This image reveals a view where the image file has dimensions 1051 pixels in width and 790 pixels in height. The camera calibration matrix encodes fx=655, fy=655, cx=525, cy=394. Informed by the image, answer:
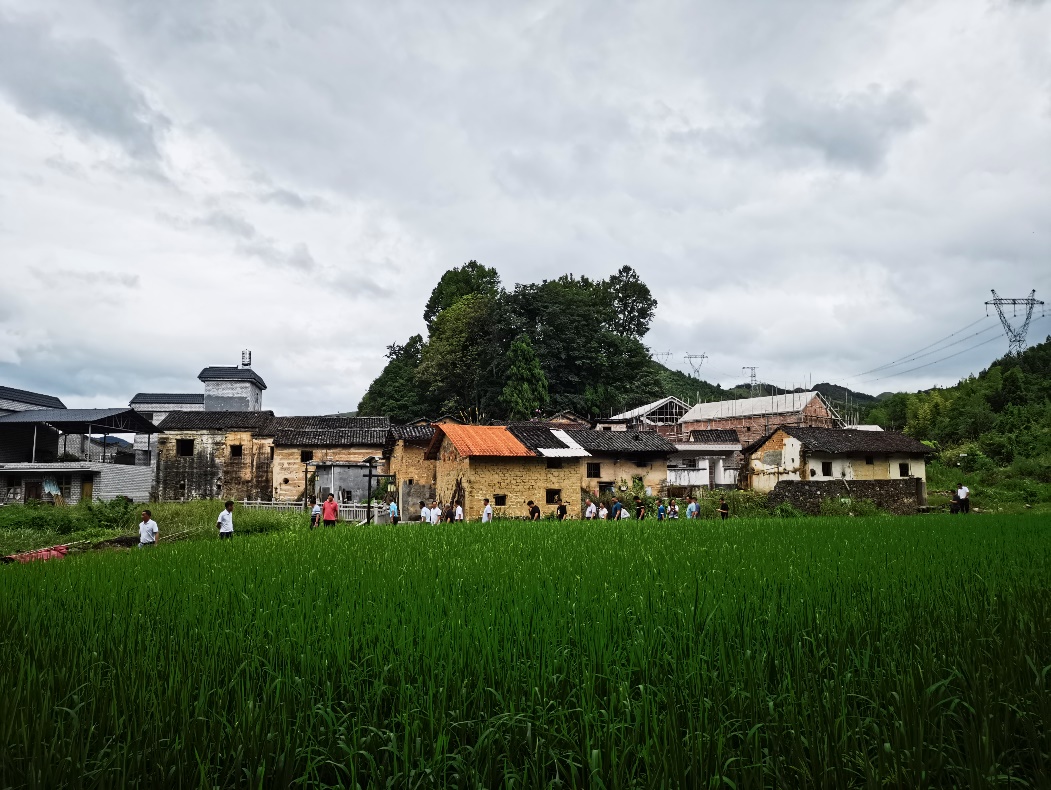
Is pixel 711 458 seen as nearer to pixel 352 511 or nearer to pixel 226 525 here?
pixel 352 511

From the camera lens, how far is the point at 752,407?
179ft

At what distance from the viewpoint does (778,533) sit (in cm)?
1385

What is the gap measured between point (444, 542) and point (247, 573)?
4926 mm

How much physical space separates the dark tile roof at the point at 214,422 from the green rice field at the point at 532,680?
3204cm

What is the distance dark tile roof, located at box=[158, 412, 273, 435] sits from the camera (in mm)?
37281

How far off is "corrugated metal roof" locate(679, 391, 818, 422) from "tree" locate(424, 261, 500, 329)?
20.6m

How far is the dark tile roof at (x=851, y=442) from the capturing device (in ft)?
99.9

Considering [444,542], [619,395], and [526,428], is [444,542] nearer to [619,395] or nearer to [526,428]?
[526,428]

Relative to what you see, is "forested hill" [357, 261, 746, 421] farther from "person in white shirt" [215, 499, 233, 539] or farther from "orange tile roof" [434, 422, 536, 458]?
"person in white shirt" [215, 499, 233, 539]

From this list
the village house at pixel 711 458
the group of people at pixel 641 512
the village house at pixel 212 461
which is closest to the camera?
the group of people at pixel 641 512

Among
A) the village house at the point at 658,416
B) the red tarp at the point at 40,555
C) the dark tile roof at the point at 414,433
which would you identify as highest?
the village house at the point at 658,416

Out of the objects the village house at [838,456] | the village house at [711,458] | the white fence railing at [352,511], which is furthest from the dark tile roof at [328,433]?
the village house at [838,456]

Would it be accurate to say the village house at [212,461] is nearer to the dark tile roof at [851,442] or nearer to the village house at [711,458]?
the village house at [711,458]

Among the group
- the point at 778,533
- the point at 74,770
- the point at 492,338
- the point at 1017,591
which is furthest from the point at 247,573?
the point at 492,338
